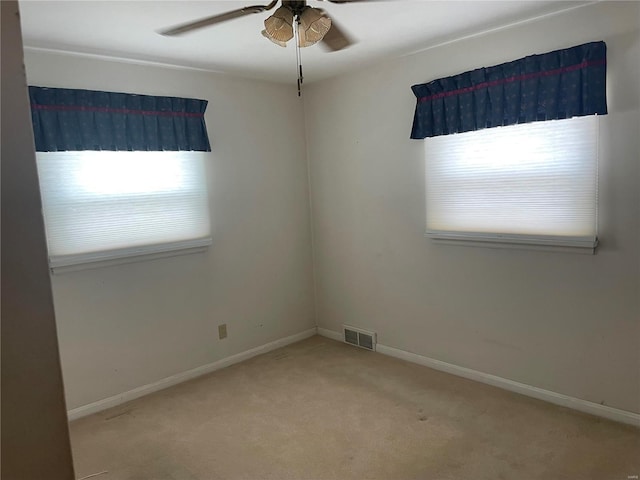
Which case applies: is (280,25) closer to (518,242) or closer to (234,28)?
(234,28)

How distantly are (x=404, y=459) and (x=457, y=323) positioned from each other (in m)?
1.22

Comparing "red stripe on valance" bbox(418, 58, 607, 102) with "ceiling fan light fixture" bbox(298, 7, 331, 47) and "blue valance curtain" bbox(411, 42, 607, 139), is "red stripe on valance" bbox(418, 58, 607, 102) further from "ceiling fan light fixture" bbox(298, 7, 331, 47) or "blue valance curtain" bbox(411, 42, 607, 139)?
"ceiling fan light fixture" bbox(298, 7, 331, 47)

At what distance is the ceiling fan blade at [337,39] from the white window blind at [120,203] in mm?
1330

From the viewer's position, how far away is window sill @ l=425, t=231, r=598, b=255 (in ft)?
8.41

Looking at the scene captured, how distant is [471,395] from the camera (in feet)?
9.78

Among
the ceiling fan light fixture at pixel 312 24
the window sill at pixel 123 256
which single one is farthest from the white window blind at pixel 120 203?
the ceiling fan light fixture at pixel 312 24

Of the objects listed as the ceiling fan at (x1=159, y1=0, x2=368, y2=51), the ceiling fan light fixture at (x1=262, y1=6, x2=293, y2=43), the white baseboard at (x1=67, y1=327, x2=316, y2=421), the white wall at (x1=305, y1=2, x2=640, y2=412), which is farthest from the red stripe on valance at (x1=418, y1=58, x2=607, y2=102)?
the white baseboard at (x1=67, y1=327, x2=316, y2=421)

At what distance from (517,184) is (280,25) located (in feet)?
5.83

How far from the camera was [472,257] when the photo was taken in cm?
312

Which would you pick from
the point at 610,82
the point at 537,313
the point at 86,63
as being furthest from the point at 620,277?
the point at 86,63

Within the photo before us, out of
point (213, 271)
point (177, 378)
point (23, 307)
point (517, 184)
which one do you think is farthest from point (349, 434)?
point (23, 307)

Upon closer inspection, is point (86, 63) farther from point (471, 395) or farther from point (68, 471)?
point (471, 395)

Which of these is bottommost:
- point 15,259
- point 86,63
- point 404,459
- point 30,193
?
point 404,459

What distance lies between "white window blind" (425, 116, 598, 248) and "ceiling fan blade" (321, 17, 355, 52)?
92 cm
